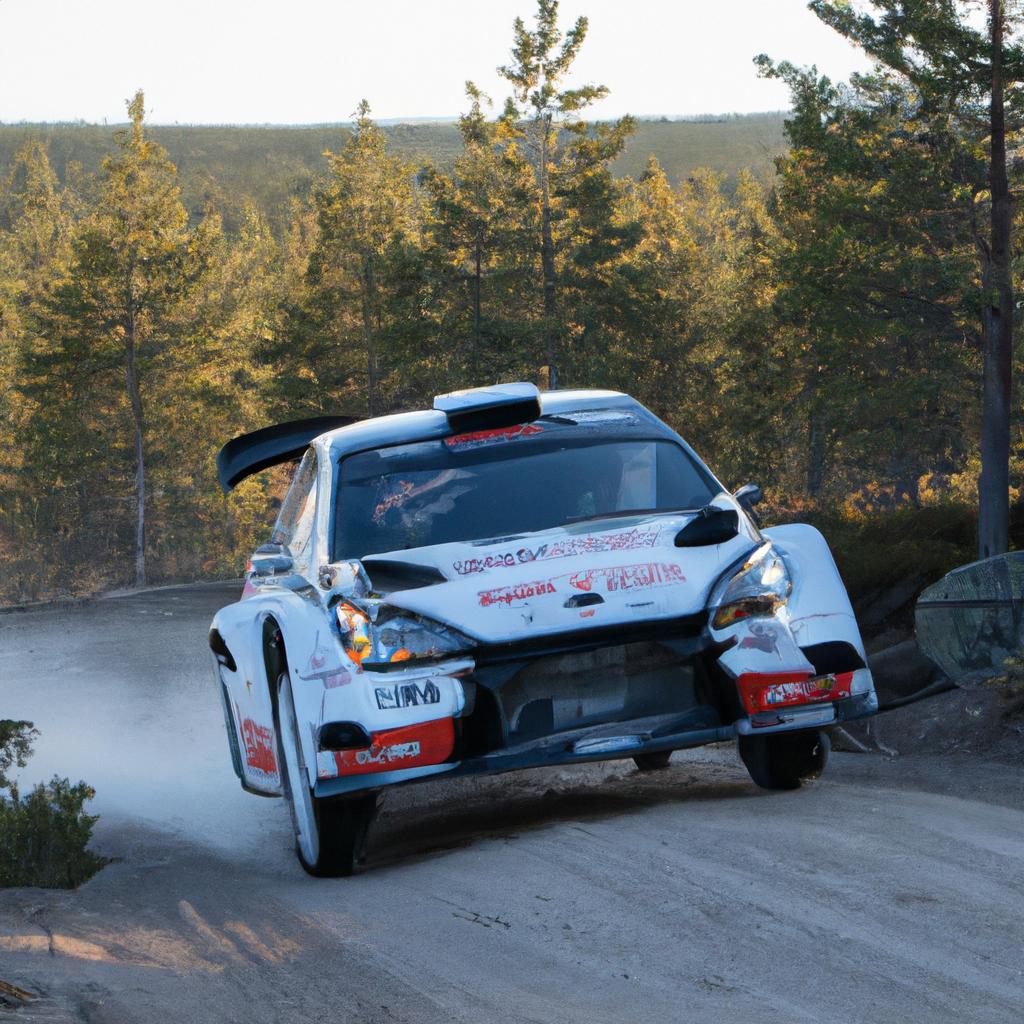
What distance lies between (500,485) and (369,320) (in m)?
47.4

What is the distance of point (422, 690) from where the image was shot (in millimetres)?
5922

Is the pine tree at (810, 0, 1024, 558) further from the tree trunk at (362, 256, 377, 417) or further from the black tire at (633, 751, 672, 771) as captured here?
the tree trunk at (362, 256, 377, 417)

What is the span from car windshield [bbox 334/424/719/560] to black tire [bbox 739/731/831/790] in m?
1.18

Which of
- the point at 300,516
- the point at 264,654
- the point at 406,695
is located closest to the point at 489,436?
the point at 300,516

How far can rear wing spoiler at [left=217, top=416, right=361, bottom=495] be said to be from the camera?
28.7 ft

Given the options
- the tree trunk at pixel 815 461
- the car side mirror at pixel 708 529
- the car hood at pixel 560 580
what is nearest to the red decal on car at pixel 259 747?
the car hood at pixel 560 580

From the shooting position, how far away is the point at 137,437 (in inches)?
2233

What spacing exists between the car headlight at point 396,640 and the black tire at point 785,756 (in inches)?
68.0

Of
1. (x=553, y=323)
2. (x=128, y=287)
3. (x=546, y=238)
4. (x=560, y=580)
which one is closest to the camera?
(x=560, y=580)

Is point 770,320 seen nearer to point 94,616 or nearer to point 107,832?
point 94,616

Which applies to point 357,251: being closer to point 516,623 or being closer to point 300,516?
point 300,516

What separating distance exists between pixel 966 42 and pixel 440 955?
67.0ft

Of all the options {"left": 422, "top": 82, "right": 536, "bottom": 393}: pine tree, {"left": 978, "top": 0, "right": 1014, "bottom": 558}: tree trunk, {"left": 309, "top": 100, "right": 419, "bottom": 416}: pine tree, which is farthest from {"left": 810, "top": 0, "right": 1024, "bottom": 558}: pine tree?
{"left": 309, "top": 100, "right": 419, "bottom": 416}: pine tree

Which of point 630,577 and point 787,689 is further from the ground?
point 630,577
